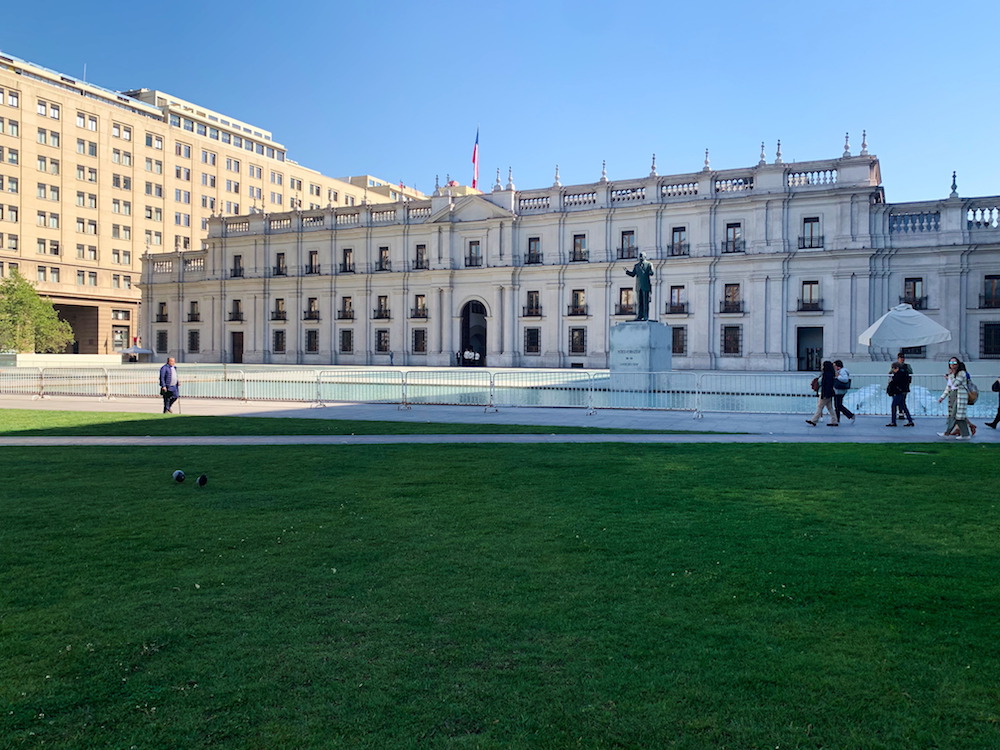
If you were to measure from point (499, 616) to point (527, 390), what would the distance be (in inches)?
667

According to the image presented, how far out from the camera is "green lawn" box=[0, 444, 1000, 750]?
11.4 feet

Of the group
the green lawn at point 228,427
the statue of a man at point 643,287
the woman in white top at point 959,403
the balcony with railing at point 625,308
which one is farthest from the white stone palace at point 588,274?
the green lawn at point 228,427

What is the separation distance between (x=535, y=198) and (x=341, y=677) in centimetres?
5387

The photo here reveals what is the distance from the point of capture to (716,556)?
19.9 feet

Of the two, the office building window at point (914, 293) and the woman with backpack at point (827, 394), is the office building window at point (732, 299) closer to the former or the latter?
the office building window at point (914, 293)

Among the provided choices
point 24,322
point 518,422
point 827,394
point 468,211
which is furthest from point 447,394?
point 24,322

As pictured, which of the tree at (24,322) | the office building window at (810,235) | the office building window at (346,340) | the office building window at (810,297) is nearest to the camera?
the office building window at (810,235)

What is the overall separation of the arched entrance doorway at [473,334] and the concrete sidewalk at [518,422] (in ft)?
111

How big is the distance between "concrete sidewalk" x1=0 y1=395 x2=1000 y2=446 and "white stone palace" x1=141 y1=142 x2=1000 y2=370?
3106cm

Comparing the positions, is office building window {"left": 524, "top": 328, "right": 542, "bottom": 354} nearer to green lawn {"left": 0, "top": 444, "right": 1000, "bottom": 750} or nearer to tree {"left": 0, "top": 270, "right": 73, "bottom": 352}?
tree {"left": 0, "top": 270, "right": 73, "bottom": 352}

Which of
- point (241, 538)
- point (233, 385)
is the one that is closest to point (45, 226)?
point (233, 385)

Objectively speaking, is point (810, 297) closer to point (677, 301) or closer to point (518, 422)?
point (677, 301)

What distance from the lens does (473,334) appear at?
2435 inches

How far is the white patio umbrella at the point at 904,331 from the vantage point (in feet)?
77.2
